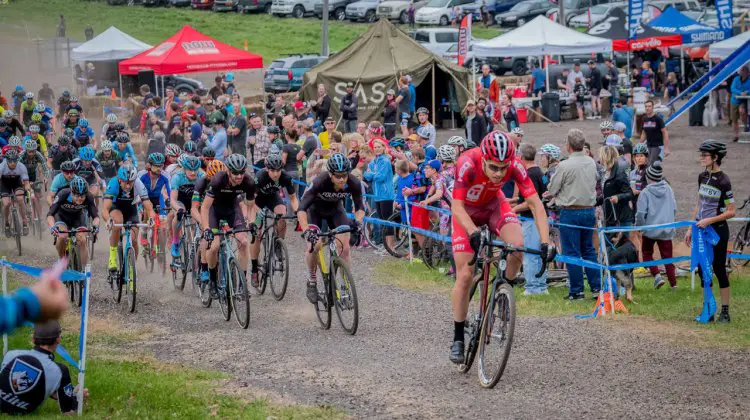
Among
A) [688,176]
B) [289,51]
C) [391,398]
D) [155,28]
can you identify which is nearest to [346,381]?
[391,398]

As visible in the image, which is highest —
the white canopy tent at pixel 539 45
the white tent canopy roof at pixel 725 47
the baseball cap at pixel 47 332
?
the white canopy tent at pixel 539 45

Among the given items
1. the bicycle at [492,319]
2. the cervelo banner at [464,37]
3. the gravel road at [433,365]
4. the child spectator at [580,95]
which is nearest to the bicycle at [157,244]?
the gravel road at [433,365]

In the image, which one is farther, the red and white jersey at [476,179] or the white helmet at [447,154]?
the white helmet at [447,154]

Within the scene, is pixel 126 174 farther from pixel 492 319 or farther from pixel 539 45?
pixel 539 45

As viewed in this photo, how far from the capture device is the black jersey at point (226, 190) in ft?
42.2

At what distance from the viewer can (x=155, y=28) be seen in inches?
2287

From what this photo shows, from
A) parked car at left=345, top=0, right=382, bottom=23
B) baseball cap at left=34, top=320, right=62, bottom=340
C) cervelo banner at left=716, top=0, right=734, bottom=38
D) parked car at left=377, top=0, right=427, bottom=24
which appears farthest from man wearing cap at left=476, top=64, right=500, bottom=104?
parked car at left=345, top=0, right=382, bottom=23

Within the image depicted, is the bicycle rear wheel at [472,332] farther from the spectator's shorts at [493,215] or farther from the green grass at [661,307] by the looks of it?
the green grass at [661,307]

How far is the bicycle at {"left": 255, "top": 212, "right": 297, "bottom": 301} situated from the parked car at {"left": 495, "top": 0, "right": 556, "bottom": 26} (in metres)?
43.1

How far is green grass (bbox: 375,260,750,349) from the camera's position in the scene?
1107 centimetres

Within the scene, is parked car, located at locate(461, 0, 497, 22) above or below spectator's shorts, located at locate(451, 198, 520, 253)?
above

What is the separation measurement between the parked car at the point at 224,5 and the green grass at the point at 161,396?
181 ft

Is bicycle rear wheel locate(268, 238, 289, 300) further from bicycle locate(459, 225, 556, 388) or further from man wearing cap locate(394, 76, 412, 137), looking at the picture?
man wearing cap locate(394, 76, 412, 137)

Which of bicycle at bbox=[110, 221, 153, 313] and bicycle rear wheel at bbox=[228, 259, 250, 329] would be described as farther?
bicycle at bbox=[110, 221, 153, 313]
